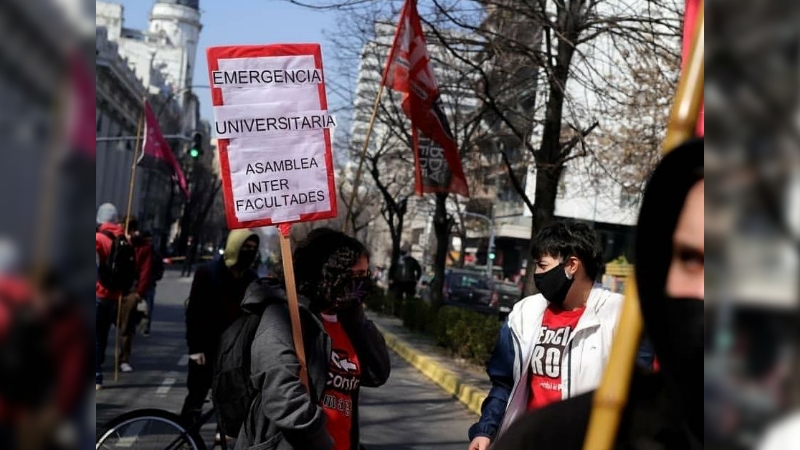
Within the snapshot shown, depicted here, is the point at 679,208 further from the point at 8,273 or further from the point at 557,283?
the point at 557,283

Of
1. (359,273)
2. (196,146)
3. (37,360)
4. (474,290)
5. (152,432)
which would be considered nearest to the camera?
(37,360)

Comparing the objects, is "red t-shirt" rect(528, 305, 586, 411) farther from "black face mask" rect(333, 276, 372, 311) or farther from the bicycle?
the bicycle

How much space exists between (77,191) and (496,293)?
3316 centimetres

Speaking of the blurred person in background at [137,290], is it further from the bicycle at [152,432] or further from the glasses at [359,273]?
the glasses at [359,273]

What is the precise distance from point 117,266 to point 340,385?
6.18 meters

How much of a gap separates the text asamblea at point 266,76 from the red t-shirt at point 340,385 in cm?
104

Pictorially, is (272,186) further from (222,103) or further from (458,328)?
(458,328)

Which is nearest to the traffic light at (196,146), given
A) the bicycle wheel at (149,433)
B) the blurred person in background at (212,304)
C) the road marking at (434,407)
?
the road marking at (434,407)

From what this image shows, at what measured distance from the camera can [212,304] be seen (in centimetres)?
715

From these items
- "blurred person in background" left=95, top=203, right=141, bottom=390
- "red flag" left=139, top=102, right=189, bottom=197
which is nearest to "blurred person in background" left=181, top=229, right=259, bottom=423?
→ "blurred person in background" left=95, top=203, right=141, bottom=390

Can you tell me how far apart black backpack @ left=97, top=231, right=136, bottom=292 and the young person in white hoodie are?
6.03m

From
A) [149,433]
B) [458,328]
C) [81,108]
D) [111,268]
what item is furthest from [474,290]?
[81,108]

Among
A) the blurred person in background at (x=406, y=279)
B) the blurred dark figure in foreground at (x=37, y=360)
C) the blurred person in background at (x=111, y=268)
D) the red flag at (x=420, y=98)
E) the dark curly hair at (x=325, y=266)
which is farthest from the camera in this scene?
the blurred person in background at (x=406, y=279)

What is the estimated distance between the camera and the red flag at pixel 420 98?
8.91 meters
